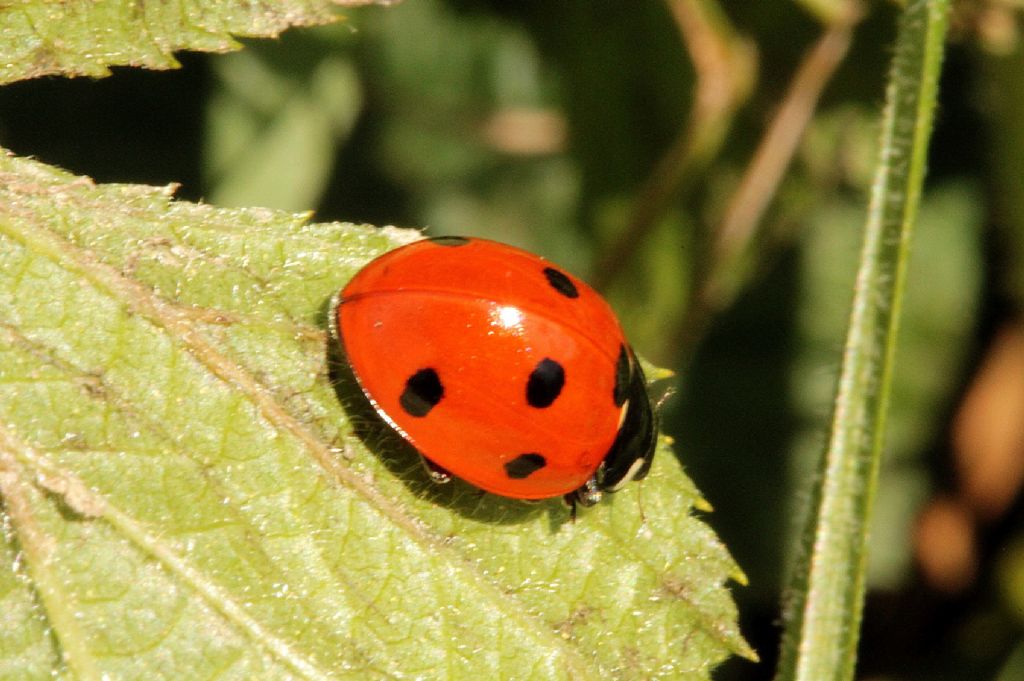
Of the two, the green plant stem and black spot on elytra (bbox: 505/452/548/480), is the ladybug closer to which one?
black spot on elytra (bbox: 505/452/548/480)

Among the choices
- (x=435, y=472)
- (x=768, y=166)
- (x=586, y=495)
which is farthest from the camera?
(x=768, y=166)

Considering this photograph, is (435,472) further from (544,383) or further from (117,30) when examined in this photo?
(117,30)

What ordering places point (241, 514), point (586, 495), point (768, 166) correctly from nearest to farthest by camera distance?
1. point (241, 514)
2. point (586, 495)
3. point (768, 166)

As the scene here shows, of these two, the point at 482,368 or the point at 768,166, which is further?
the point at 768,166

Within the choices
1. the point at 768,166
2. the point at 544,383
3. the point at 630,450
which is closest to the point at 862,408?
the point at 630,450

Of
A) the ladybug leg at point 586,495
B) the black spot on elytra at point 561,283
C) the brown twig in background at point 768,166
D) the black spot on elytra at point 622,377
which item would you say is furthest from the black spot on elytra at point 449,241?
the brown twig in background at point 768,166

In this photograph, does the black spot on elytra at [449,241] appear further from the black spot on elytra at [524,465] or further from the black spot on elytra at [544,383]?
the black spot on elytra at [524,465]
